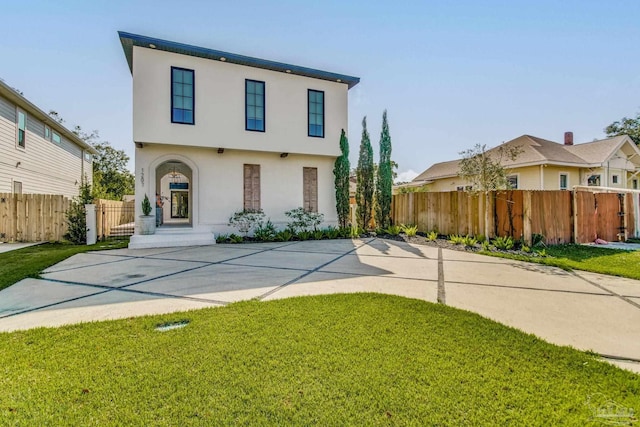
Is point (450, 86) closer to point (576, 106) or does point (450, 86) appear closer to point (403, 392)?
point (576, 106)

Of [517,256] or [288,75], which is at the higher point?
[288,75]

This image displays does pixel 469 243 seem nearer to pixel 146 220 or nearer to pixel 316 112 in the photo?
pixel 316 112

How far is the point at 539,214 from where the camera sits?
957cm

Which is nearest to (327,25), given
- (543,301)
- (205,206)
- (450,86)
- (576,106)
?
(450,86)

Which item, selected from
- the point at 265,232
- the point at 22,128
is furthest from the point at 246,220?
the point at 22,128

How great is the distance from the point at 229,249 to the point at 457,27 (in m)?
9.45

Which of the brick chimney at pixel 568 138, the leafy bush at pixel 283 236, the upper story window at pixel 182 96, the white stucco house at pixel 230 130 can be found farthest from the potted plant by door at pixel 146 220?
the brick chimney at pixel 568 138

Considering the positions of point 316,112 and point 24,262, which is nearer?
point 24,262

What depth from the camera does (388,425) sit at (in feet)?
6.34

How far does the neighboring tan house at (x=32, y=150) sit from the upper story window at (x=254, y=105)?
29.7 ft

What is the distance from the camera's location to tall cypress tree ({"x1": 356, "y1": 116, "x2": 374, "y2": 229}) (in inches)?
567

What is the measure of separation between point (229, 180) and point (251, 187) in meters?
0.89

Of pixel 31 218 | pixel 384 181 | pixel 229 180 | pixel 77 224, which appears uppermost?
pixel 384 181

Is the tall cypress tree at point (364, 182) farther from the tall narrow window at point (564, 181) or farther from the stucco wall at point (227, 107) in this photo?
the tall narrow window at point (564, 181)
